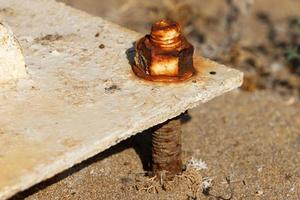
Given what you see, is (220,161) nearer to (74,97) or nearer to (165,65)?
(165,65)

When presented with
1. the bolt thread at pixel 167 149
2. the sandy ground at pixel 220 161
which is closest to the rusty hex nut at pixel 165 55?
the bolt thread at pixel 167 149

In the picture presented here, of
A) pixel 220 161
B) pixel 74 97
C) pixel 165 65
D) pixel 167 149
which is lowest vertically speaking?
pixel 220 161

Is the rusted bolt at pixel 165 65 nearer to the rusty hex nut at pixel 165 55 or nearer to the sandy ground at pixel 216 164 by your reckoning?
the rusty hex nut at pixel 165 55

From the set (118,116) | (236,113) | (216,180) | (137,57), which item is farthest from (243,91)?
(118,116)

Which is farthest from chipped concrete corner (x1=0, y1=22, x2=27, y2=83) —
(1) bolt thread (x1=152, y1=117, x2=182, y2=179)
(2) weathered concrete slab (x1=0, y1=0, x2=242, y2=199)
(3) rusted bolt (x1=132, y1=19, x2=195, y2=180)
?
(1) bolt thread (x1=152, y1=117, x2=182, y2=179)

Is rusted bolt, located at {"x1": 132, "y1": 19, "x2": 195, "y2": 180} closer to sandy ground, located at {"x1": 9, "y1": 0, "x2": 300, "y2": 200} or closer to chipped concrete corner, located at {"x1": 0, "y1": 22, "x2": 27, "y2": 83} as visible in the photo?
sandy ground, located at {"x1": 9, "y1": 0, "x2": 300, "y2": 200}

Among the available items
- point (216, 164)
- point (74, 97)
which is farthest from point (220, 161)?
point (74, 97)
